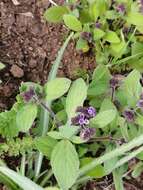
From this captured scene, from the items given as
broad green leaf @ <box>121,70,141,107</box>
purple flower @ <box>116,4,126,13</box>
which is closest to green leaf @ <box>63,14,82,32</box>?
purple flower @ <box>116,4,126,13</box>

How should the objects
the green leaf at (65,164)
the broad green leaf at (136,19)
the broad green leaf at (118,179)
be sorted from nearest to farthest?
the green leaf at (65,164), the broad green leaf at (118,179), the broad green leaf at (136,19)

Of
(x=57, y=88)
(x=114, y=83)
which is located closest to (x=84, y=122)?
(x=57, y=88)

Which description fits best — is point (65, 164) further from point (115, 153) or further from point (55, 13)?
point (55, 13)

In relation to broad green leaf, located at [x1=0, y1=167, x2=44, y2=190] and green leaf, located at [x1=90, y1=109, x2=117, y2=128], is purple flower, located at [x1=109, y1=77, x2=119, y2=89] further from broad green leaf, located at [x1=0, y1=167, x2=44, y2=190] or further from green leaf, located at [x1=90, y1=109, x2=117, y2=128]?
broad green leaf, located at [x1=0, y1=167, x2=44, y2=190]

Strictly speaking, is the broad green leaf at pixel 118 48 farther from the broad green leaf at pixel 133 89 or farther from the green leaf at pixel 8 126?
the green leaf at pixel 8 126

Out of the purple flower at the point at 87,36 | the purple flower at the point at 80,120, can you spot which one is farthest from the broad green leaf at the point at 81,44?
the purple flower at the point at 80,120

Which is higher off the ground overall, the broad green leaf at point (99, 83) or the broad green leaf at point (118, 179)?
the broad green leaf at point (99, 83)
